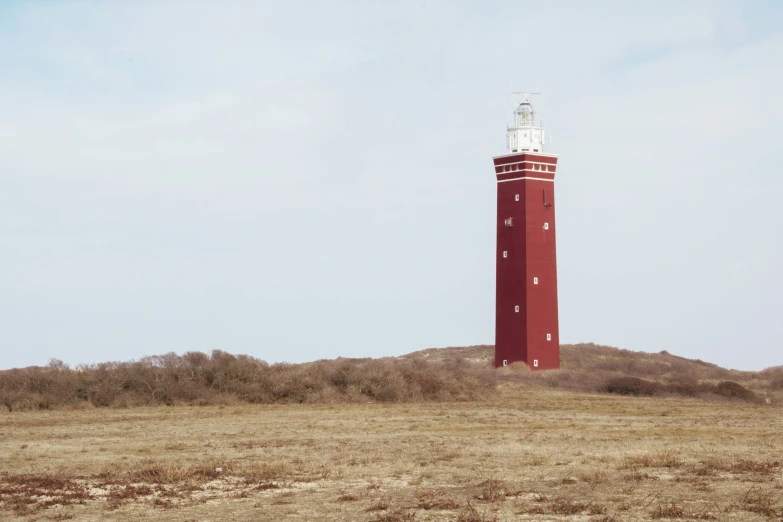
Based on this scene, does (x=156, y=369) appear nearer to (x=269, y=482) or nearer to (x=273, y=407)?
(x=273, y=407)

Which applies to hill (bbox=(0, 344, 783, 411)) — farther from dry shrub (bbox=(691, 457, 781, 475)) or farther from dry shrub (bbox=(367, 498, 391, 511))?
dry shrub (bbox=(367, 498, 391, 511))

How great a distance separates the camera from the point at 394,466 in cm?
1984

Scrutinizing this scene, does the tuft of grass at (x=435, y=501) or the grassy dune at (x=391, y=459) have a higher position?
the grassy dune at (x=391, y=459)

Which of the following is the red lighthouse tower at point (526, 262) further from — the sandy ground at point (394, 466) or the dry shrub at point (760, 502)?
the dry shrub at point (760, 502)

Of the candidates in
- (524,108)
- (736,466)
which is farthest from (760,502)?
(524,108)

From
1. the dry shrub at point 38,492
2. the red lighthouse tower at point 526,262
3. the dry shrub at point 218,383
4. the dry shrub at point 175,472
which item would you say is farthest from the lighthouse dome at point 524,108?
the dry shrub at point 38,492

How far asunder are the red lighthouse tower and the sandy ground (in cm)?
2169

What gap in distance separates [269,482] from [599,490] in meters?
5.73

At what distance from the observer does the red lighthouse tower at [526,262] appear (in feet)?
184

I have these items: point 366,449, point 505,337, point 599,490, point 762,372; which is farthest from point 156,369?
point 762,372

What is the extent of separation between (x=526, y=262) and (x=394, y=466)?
3708 cm

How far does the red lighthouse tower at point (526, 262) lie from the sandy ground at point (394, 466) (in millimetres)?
21690

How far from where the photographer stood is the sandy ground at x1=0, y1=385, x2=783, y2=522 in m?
14.9

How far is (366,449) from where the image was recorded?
2312 centimetres
